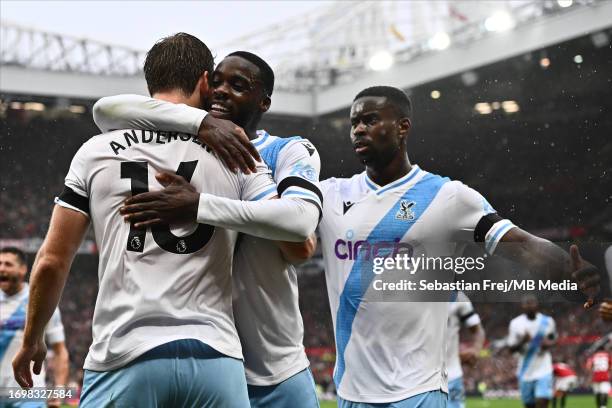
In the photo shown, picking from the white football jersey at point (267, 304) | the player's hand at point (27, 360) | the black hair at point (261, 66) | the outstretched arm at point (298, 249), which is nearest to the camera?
the player's hand at point (27, 360)

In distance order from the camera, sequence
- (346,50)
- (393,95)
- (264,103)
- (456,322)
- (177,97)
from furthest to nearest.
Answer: (346,50) < (456,322) < (393,95) < (264,103) < (177,97)

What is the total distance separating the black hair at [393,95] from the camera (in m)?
3.42

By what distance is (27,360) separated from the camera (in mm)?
2289

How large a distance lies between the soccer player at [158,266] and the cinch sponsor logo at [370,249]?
40.0 inches

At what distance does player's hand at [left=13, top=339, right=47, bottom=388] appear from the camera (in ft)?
7.45

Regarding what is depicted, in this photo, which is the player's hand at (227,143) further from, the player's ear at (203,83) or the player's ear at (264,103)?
the player's ear at (264,103)

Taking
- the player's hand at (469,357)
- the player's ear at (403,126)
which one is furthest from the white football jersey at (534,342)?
the player's ear at (403,126)

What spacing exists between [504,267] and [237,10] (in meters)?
3.04

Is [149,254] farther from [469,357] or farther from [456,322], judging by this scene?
[456,322]

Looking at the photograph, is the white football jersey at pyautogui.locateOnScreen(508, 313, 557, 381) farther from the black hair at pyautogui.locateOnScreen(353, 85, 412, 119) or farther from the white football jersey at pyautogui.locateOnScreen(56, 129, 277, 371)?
the white football jersey at pyautogui.locateOnScreen(56, 129, 277, 371)

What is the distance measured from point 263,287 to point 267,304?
6 cm

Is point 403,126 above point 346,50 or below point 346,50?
below

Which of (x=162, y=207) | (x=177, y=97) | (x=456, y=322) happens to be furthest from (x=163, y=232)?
(x=456, y=322)

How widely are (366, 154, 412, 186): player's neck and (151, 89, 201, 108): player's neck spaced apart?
1245 mm
